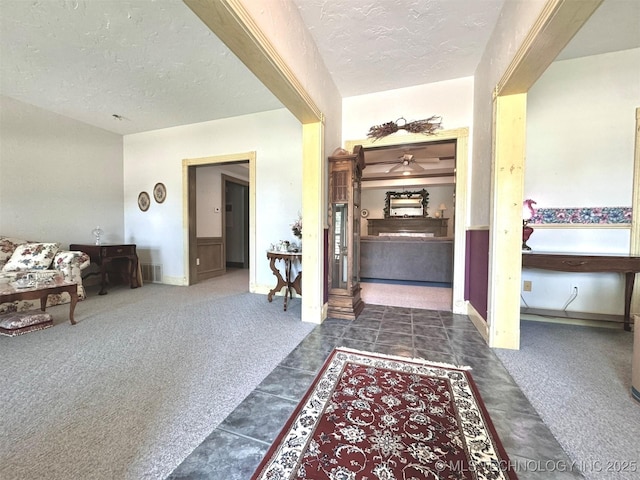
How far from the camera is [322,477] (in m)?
0.93

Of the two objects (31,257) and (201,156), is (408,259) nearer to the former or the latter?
(201,156)

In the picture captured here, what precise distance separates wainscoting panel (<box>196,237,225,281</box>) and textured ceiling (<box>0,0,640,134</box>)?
97.6 inches

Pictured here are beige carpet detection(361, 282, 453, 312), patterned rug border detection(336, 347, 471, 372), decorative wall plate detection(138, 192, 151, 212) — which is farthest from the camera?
decorative wall plate detection(138, 192, 151, 212)

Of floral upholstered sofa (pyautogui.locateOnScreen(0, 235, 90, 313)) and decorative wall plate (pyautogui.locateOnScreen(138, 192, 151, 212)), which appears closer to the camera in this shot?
floral upholstered sofa (pyautogui.locateOnScreen(0, 235, 90, 313))

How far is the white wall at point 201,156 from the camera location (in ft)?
12.3

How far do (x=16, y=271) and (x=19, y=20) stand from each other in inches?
103

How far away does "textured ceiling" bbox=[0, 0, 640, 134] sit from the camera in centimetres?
200

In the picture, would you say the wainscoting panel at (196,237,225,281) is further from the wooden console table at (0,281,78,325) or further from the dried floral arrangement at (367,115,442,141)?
the dried floral arrangement at (367,115,442,141)

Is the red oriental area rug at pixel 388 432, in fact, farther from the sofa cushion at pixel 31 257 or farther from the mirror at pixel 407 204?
the mirror at pixel 407 204

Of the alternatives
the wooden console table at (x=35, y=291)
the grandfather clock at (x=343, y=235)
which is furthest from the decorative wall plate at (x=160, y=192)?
the grandfather clock at (x=343, y=235)

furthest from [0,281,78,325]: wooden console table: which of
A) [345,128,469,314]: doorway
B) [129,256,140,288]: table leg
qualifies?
[345,128,469,314]: doorway

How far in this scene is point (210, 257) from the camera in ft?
16.7

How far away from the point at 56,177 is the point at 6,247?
4.01ft

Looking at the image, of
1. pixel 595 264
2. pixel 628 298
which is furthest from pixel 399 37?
pixel 628 298
